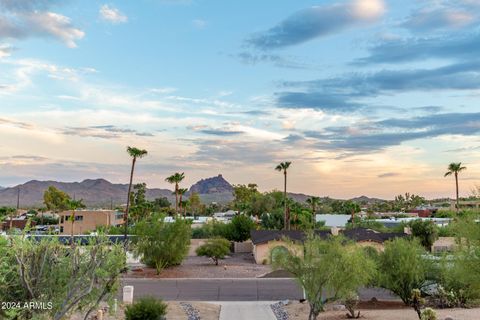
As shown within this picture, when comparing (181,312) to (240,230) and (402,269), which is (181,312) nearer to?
(402,269)

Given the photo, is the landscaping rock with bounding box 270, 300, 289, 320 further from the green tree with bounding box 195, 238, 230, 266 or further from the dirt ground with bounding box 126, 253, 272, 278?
the green tree with bounding box 195, 238, 230, 266

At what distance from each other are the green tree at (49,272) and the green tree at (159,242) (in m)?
29.9

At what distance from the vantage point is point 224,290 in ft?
125

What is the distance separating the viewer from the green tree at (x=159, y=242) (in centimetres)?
4784

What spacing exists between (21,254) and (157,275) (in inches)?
1195

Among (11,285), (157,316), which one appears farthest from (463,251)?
(11,285)

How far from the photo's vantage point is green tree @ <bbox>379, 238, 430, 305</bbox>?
30.4 meters

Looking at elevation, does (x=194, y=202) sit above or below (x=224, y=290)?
above

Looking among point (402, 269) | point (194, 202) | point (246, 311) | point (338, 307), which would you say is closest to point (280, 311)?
point (246, 311)

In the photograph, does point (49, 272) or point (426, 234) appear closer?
point (49, 272)

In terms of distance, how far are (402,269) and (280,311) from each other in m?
7.13

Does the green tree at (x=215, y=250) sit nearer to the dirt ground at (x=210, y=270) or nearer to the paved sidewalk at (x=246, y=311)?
the dirt ground at (x=210, y=270)

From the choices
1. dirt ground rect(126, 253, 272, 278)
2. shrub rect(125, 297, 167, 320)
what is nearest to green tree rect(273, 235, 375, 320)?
shrub rect(125, 297, 167, 320)

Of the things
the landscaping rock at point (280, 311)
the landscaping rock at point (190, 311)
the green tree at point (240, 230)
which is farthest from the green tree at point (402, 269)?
the green tree at point (240, 230)
